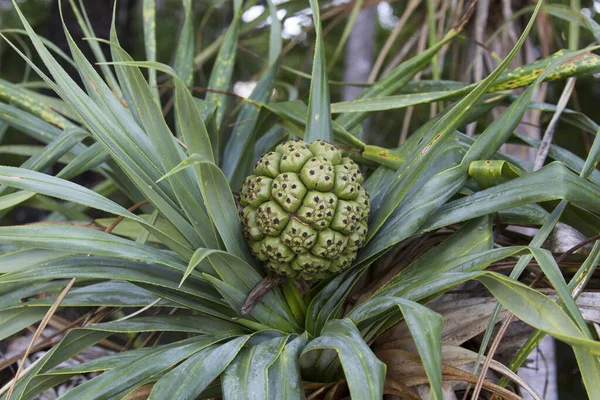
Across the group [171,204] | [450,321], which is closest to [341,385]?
[450,321]

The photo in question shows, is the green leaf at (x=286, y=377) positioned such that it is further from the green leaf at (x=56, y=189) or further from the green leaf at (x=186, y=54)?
the green leaf at (x=186, y=54)

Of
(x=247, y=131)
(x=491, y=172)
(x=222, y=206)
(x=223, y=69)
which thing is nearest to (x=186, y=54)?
(x=223, y=69)

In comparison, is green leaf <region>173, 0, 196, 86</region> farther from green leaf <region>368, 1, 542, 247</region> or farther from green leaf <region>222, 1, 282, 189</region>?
green leaf <region>368, 1, 542, 247</region>

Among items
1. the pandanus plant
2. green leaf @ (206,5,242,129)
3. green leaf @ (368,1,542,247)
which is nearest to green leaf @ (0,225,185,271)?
the pandanus plant

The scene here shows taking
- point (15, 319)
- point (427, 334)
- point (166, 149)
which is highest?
point (166, 149)

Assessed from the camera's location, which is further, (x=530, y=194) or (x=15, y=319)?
(x=15, y=319)

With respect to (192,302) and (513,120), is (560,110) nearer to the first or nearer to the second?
(513,120)

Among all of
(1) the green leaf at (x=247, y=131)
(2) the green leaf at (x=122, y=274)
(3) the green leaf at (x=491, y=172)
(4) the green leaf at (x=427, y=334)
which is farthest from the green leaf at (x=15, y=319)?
(3) the green leaf at (x=491, y=172)

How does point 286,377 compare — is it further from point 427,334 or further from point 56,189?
point 56,189
